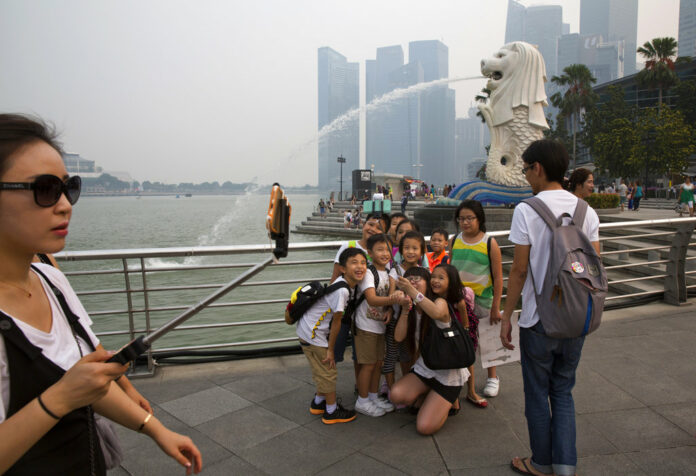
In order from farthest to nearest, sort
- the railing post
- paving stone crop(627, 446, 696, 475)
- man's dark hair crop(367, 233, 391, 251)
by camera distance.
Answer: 1. the railing post
2. man's dark hair crop(367, 233, 391, 251)
3. paving stone crop(627, 446, 696, 475)

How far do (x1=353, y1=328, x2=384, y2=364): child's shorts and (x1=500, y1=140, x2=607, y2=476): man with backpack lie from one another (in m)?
1.20

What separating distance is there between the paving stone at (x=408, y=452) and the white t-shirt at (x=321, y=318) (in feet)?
2.69

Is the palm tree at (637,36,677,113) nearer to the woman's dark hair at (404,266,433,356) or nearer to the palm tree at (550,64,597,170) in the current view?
the palm tree at (550,64,597,170)

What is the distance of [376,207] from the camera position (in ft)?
13.5

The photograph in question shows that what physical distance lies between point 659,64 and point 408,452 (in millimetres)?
52225

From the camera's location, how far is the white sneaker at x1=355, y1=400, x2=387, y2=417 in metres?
3.32

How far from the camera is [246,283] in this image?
6.49 metres

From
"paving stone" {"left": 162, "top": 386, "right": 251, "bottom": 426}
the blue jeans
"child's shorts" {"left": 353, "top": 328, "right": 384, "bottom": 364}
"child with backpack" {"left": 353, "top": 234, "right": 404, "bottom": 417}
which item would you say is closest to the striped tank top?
"child with backpack" {"left": 353, "top": 234, "right": 404, "bottom": 417}

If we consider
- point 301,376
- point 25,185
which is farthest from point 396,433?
point 25,185

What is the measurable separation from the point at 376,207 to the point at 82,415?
124 inches

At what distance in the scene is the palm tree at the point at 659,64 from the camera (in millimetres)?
41938

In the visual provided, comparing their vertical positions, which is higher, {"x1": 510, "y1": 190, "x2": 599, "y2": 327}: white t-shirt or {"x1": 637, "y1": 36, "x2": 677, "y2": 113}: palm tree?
{"x1": 637, "y1": 36, "x2": 677, "y2": 113}: palm tree

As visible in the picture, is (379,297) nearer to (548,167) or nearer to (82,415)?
(548,167)

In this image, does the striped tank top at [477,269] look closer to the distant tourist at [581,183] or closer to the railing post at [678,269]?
the distant tourist at [581,183]
